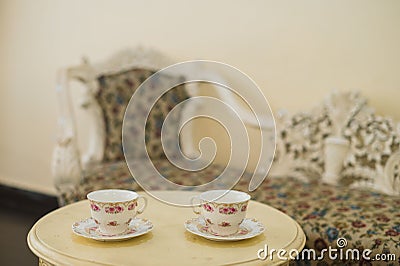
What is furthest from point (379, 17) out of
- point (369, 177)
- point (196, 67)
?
point (196, 67)

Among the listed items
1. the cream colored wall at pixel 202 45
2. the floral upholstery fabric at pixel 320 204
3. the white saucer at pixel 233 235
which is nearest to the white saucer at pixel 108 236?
the white saucer at pixel 233 235

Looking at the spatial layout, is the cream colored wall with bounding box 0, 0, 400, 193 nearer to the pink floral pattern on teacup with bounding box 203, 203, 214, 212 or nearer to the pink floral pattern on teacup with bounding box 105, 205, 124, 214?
the pink floral pattern on teacup with bounding box 203, 203, 214, 212

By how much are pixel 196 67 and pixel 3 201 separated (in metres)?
1.68

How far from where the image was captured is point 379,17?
2346mm

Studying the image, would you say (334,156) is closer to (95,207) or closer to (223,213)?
(223,213)

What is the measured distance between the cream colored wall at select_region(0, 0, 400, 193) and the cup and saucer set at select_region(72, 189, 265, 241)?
1.24 metres

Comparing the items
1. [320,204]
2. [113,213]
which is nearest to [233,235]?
[113,213]

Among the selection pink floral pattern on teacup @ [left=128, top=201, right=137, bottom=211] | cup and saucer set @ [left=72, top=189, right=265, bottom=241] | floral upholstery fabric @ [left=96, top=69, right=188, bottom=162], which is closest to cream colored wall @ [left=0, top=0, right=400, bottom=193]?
floral upholstery fabric @ [left=96, top=69, right=188, bottom=162]

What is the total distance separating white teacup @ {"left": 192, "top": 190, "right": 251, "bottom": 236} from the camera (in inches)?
52.5

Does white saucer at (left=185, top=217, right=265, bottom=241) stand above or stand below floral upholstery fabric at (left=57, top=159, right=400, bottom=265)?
above

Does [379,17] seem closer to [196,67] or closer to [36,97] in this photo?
[196,67]

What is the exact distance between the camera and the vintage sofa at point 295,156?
2.06 m

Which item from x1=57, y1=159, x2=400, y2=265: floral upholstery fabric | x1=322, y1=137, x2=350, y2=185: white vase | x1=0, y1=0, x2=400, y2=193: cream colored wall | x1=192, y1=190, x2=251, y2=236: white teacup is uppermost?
x1=0, y1=0, x2=400, y2=193: cream colored wall

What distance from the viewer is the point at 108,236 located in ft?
4.35
